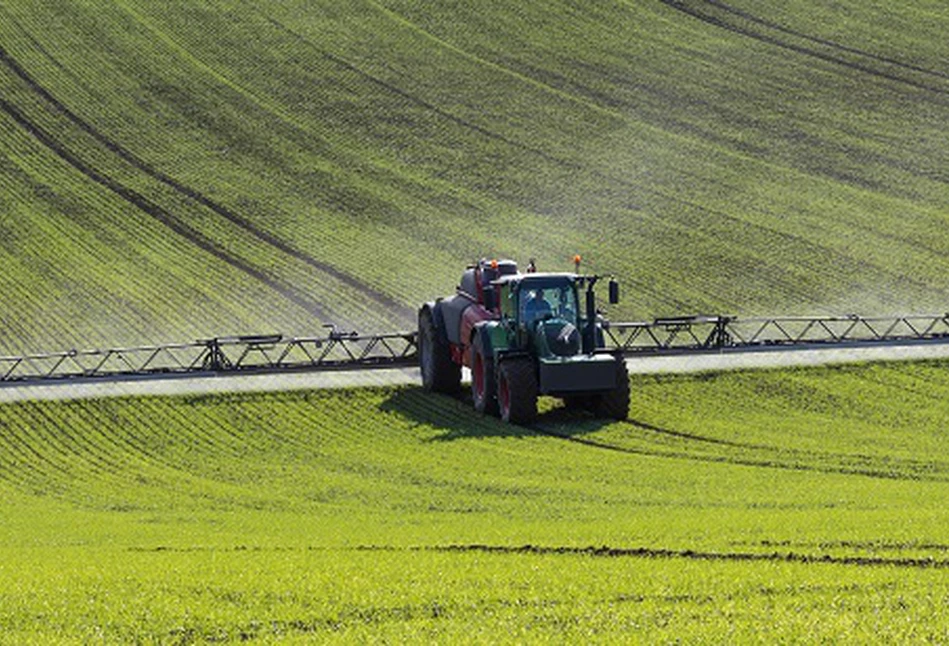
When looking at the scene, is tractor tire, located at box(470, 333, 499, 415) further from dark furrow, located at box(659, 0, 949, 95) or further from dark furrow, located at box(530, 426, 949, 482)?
dark furrow, located at box(659, 0, 949, 95)

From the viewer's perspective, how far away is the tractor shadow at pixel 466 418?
1188 inches

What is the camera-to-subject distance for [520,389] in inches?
1185

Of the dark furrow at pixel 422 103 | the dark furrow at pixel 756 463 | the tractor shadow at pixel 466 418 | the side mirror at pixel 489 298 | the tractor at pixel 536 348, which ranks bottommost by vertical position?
the tractor shadow at pixel 466 418

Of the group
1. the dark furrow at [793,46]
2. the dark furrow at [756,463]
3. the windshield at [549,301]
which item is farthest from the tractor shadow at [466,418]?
the dark furrow at [793,46]

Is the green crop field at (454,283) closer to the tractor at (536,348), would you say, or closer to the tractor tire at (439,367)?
the tractor tire at (439,367)

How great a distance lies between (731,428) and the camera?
30.5 m

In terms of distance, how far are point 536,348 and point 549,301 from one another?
1.04m

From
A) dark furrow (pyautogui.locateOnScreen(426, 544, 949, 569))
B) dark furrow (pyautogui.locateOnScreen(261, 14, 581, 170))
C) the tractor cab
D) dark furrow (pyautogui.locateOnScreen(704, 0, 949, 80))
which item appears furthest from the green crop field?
the tractor cab

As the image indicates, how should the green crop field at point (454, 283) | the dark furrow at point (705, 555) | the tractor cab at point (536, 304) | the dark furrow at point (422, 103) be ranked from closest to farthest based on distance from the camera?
the green crop field at point (454, 283) → the dark furrow at point (705, 555) → the tractor cab at point (536, 304) → the dark furrow at point (422, 103)

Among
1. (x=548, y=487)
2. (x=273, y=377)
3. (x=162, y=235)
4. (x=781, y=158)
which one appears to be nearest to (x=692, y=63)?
(x=781, y=158)

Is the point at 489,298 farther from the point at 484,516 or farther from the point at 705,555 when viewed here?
the point at 705,555

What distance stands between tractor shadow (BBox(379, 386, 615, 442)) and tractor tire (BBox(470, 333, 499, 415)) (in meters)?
0.20

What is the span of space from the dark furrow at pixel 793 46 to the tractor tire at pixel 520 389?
1650 inches

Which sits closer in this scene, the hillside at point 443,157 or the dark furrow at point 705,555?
the dark furrow at point 705,555
